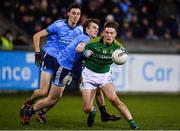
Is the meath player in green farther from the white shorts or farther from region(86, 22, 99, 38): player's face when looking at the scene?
region(86, 22, 99, 38): player's face

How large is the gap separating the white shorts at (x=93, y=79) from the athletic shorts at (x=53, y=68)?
0.52 metres

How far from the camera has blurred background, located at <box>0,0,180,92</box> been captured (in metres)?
21.4

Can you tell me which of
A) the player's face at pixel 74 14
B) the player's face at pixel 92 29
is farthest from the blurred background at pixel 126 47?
the player's face at pixel 92 29

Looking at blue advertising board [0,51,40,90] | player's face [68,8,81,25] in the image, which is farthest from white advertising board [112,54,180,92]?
player's face [68,8,81,25]

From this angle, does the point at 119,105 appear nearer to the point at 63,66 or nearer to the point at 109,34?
the point at 109,34

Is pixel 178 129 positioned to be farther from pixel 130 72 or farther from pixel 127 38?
pixel 127 38

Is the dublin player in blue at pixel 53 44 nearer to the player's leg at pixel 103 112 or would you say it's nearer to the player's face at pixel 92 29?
the player's face at pixel 92 29

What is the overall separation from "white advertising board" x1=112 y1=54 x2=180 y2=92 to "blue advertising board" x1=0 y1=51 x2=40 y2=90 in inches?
109

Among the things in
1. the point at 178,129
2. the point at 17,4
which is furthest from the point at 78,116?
the point at 17,4

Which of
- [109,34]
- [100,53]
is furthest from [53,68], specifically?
[109,34]

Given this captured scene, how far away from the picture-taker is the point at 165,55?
22.9m

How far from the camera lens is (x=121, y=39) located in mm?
24281

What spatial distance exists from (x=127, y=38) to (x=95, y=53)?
12188mm

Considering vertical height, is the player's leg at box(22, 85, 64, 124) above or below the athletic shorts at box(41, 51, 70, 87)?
below
